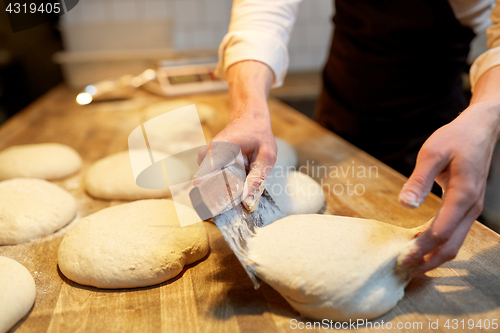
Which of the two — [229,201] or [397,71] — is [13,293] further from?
[397,71]

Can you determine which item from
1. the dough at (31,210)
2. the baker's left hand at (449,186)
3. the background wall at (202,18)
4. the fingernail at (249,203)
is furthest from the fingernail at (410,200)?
the background wall at (202,18)

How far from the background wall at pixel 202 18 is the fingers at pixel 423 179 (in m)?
2.72

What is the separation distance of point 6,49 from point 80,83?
61 cm

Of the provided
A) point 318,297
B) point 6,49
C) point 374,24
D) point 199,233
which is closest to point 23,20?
point 199,233

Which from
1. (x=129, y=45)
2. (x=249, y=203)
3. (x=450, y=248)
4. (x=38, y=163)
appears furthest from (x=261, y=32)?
(x=129, y=45)

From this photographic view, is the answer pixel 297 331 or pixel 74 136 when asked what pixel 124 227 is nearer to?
pixel 297 331

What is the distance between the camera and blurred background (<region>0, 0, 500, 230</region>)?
260cm

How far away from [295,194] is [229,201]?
0.42 meters

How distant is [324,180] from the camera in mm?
1493

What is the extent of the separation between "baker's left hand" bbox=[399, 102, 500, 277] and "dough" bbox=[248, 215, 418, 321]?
0.05 m

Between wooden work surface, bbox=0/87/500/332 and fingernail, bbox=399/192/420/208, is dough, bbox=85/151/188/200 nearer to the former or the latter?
wooden work surface, bbox=0/87/500/332

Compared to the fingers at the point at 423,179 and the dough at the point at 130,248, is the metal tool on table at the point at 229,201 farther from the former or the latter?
the fingers at the point at 423,179

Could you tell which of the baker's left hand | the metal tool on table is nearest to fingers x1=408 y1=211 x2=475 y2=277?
the baker's left hand

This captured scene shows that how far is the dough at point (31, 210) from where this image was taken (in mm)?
1128
